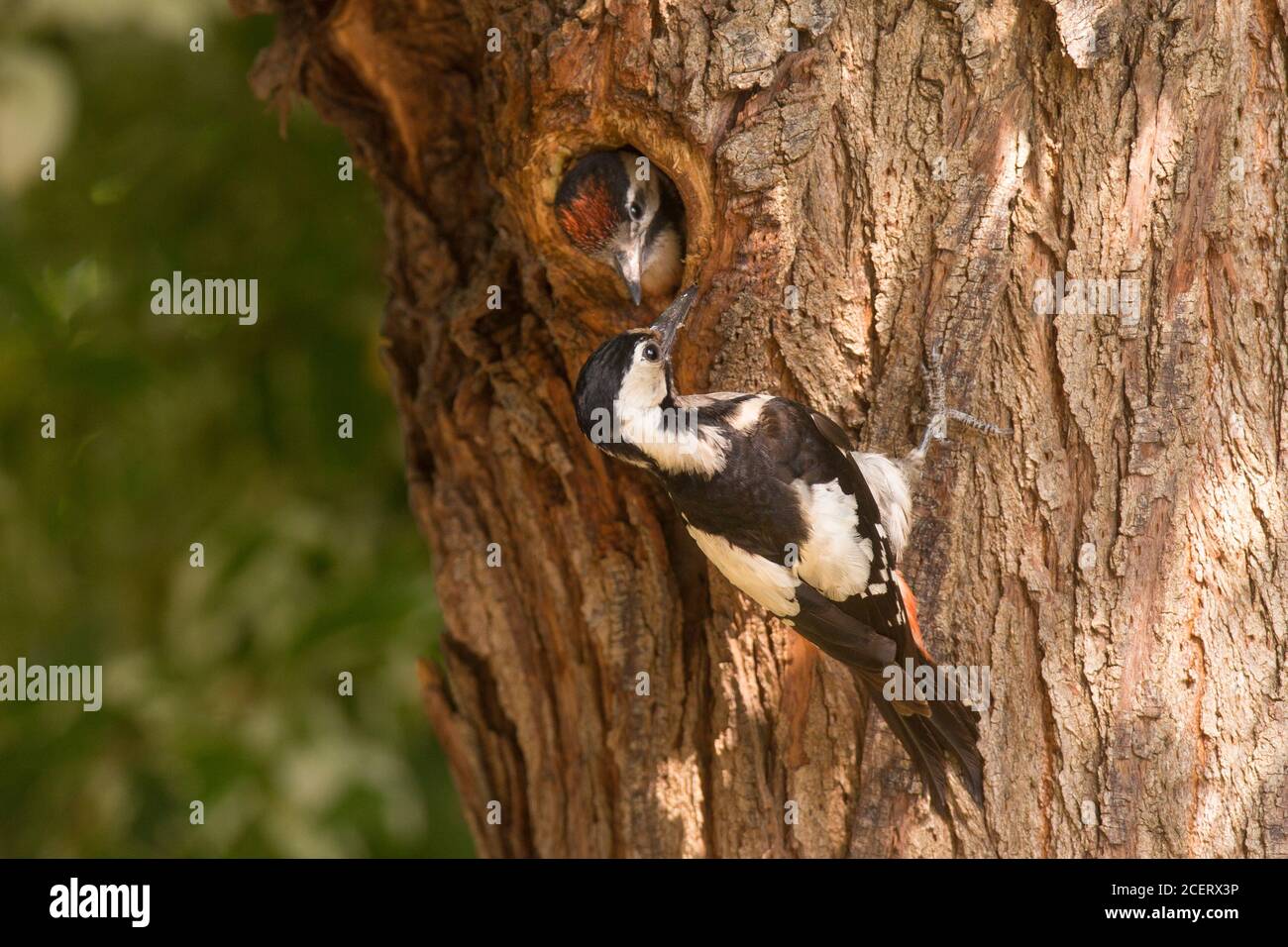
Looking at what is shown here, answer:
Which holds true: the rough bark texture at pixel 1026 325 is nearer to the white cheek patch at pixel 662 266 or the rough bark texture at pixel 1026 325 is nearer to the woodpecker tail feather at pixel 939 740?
the woodpecker tail feather at pixel 939 740

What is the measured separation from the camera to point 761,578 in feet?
8.29

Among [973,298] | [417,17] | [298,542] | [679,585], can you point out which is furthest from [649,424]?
[298,542]

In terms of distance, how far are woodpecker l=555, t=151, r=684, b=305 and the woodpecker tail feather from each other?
109cm

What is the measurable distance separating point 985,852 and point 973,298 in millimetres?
1214

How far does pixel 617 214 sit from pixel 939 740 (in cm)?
137

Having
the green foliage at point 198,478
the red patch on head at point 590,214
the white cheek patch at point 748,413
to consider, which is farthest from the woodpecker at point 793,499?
the green foliage at point 198,478

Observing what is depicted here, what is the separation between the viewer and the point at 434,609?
395cm

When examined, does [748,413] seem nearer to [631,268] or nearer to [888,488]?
[888,488]

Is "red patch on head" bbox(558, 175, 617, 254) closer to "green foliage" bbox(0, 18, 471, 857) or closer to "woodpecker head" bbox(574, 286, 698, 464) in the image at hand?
"woodpecker head" bbox(574, 286, 698, 464)

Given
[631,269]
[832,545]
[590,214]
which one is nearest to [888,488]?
[832,545]

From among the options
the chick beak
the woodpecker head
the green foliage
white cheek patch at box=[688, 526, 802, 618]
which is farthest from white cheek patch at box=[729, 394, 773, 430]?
the green foliage

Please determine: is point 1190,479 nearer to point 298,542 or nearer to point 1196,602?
point 1196,602

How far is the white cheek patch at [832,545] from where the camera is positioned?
2588mm

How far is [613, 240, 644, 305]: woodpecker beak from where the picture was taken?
272 cm
